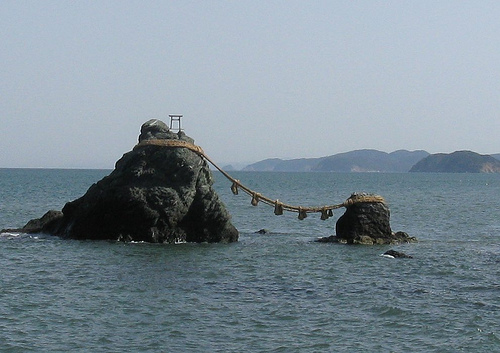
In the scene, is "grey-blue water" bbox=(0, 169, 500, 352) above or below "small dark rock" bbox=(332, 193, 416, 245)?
below

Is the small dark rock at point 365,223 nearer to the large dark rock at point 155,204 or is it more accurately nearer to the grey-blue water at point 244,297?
the grey-blue water at point 244,297

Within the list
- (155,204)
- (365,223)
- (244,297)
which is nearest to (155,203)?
(155,204)

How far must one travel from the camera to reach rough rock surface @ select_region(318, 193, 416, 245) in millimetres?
31594

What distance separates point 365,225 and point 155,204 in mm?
9293

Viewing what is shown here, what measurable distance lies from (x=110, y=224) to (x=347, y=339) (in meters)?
16.4

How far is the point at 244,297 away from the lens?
19922mm

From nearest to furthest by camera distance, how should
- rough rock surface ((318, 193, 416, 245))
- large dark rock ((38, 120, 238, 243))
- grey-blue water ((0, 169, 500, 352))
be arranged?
grey-blue water ((0, 169, 500, 352)) < large dark rock ((38, 120, 238, 243)) < rough rock surface ((318, 193, 416, 245))

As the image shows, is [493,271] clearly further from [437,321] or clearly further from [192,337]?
[192,337]

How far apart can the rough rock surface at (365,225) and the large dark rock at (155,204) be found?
16.9 ft

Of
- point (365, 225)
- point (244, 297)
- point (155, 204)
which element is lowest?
point (244, 297)

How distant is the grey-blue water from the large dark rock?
1024mm

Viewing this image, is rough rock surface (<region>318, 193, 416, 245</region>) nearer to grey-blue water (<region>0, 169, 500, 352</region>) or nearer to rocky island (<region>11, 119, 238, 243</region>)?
grey-blue water (<region>0, 169, 500, 352</region>)

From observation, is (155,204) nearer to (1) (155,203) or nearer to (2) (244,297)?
(1) (155,203)

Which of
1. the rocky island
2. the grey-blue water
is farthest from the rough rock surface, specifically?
the rocky island
